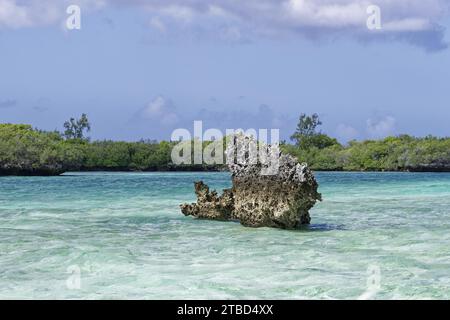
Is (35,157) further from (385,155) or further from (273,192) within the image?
(273,192)

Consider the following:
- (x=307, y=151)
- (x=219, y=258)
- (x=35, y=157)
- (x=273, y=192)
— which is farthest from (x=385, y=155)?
(x=219, y=258)

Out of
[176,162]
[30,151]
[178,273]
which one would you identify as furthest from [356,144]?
[178,273]

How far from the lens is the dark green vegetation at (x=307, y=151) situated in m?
92.4

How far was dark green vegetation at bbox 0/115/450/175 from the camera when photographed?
303 ft

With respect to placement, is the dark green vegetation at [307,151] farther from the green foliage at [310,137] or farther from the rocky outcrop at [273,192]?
the rocky outcrop at [273,192]

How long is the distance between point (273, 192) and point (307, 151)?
94.9 metres

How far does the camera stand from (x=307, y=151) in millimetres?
A: 109250

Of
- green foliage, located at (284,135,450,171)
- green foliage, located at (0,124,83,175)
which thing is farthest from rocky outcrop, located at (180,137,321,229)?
green foliage, located at (284,135,450,171)

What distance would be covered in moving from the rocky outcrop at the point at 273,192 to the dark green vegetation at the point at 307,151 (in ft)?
203

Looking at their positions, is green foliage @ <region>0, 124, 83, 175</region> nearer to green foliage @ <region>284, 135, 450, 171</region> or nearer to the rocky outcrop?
green foliage @ <region>284, 135, 450, 171</region>

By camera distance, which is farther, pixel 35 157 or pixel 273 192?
pixel 35 157

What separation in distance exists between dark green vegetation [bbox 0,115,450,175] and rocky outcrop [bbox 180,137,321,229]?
6178 centimetres

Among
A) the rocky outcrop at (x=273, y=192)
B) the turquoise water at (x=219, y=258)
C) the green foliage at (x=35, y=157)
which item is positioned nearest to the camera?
the turquoise water at (x=219, y=258)

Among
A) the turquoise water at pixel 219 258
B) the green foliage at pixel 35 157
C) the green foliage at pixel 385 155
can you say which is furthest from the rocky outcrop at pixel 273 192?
the green foliage at pixel 385 155
